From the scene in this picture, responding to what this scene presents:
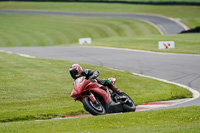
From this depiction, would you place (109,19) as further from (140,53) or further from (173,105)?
(173,105)

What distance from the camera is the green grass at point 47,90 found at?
43.2 ft

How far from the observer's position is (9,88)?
15.5m

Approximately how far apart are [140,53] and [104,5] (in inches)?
1636

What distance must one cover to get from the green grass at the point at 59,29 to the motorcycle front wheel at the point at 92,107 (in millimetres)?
33930

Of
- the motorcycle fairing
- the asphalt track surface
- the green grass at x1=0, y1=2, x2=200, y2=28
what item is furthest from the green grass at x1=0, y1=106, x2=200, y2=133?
the green grass at x1=0, y1=2, x2=200, y2=28

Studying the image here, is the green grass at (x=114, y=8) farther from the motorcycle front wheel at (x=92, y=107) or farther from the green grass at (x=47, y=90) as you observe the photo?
the motorcycle front wheel at (x=92, y=107)

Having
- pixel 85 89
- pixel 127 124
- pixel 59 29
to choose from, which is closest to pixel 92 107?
pixel 85 89

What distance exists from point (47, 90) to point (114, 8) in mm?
52709

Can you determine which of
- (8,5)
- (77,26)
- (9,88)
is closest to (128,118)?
(9,88)

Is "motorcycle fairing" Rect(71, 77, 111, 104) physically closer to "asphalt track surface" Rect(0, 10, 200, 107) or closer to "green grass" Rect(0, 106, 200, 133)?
"green grass" Rect(0, 106, 200, 133)

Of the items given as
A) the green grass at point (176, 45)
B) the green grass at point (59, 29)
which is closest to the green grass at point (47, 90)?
the green grass at point (176, 45)

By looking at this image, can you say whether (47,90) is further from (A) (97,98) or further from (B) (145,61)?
(B) (145,61)

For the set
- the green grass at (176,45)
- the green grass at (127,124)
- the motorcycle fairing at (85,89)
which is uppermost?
the motorcycle fairing at (85,89)

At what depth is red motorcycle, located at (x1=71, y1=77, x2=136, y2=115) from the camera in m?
11.1
